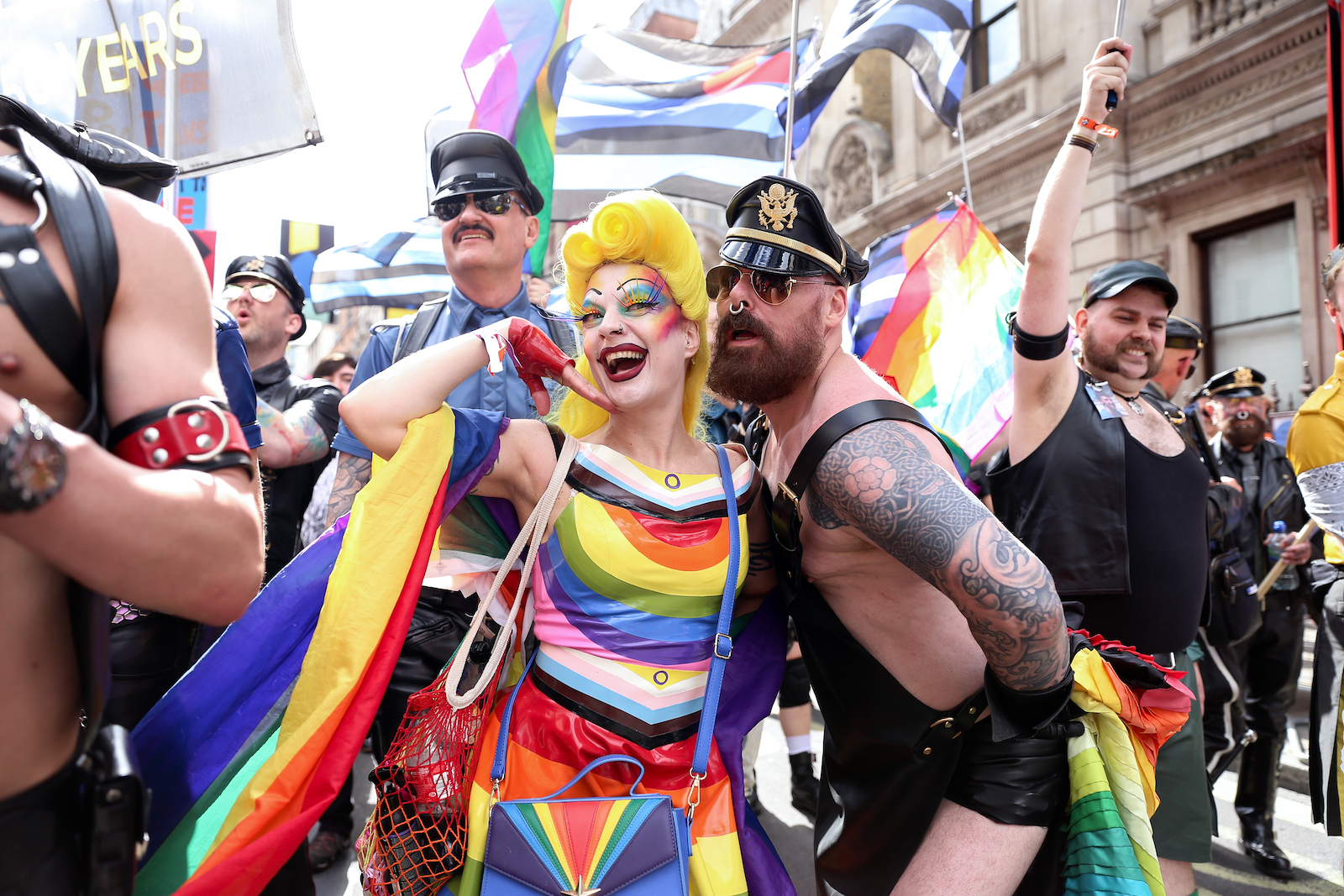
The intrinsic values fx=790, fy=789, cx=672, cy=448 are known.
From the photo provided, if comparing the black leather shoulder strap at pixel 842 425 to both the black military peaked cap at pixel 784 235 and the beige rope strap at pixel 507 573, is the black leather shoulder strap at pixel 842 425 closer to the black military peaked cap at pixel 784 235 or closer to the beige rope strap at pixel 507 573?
the black military peaked cap at pixel 784 235

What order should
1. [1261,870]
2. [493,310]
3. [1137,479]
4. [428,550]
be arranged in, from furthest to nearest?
[1261,870] < [493,310] < [1137,479] < [428,550]

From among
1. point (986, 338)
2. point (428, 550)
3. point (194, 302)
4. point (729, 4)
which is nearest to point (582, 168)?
point (986, 338)

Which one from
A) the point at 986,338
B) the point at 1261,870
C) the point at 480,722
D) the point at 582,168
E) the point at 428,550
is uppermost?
the point at 582,168

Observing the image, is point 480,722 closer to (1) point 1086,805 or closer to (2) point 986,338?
(1) point 1086,805

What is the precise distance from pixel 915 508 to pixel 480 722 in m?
1.15

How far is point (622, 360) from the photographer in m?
2.14

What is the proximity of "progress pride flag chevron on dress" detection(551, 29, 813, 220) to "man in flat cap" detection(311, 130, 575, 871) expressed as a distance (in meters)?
3.54

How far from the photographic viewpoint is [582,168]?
6.84m

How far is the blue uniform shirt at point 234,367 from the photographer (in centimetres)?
235

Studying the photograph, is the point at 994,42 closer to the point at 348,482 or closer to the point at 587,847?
the point at 348,482

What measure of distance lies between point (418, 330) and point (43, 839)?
2323 mm

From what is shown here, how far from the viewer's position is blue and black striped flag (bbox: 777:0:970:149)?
5.87 metres

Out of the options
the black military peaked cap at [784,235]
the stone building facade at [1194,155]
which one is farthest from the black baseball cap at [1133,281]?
the stone building facade at [1194,155]

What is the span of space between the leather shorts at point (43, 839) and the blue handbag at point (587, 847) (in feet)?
2.46
